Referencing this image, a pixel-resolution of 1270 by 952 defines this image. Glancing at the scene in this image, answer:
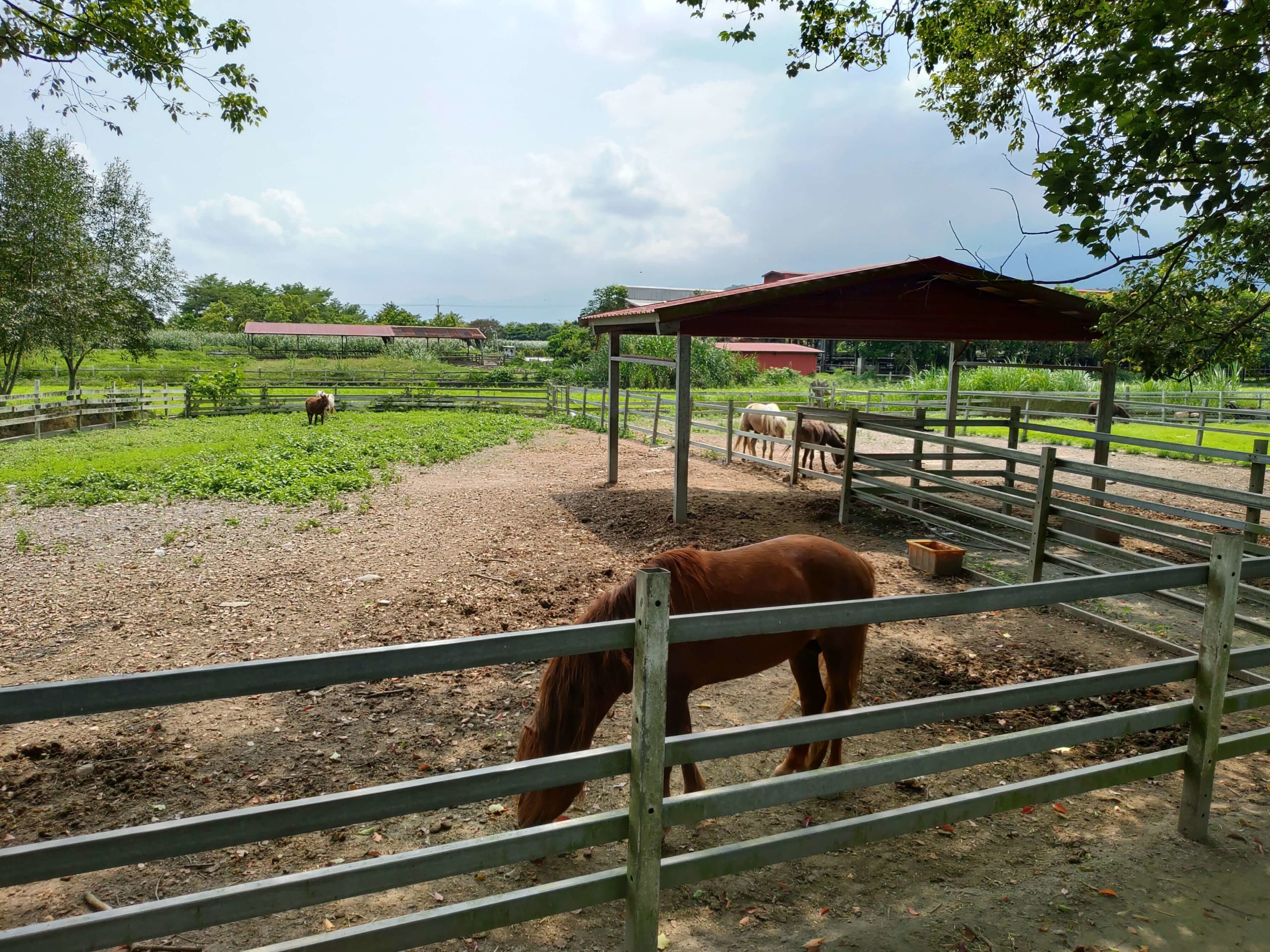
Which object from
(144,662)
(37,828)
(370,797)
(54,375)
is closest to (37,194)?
(54,375)

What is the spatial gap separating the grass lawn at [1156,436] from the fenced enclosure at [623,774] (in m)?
14.0

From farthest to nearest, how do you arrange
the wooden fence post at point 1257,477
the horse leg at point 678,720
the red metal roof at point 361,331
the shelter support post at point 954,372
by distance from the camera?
the red metal roof at point 361,331 → the shelter support post at point 954,372 → the wooden fence post at point 1257,477 → the horse leg at point 678,720

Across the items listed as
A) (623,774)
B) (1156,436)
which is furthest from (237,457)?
(1156,436)

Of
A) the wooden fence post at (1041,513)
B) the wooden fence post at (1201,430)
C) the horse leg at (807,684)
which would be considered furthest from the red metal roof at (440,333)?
the horse leg at (807,684)

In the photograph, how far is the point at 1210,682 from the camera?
9.00 ft

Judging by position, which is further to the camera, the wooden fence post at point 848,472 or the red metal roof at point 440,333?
the red metal roof at point 440,333

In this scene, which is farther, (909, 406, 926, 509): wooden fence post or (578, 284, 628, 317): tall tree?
(578, 284, 628, 317): tall tree

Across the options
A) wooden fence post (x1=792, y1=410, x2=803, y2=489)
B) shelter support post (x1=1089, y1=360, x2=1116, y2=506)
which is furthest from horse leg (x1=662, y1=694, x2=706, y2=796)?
wooden fence post (x1=792, y1=410, x2=803, y2=489)

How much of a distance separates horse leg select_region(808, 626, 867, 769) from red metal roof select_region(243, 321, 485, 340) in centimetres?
5098

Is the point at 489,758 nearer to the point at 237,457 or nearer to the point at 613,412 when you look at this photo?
the point at 613,412

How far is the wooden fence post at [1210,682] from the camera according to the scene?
261 cm

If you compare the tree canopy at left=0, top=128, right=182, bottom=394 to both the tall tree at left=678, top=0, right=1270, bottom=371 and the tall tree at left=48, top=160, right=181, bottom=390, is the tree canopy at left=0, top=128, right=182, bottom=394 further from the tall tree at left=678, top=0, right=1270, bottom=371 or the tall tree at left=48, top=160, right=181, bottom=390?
the tall tree at left=678, top=0, right=1270, bottom=371

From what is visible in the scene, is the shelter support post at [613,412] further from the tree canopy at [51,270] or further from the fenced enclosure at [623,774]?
the tree canopy at [51,270]

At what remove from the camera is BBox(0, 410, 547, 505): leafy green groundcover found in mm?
10070
